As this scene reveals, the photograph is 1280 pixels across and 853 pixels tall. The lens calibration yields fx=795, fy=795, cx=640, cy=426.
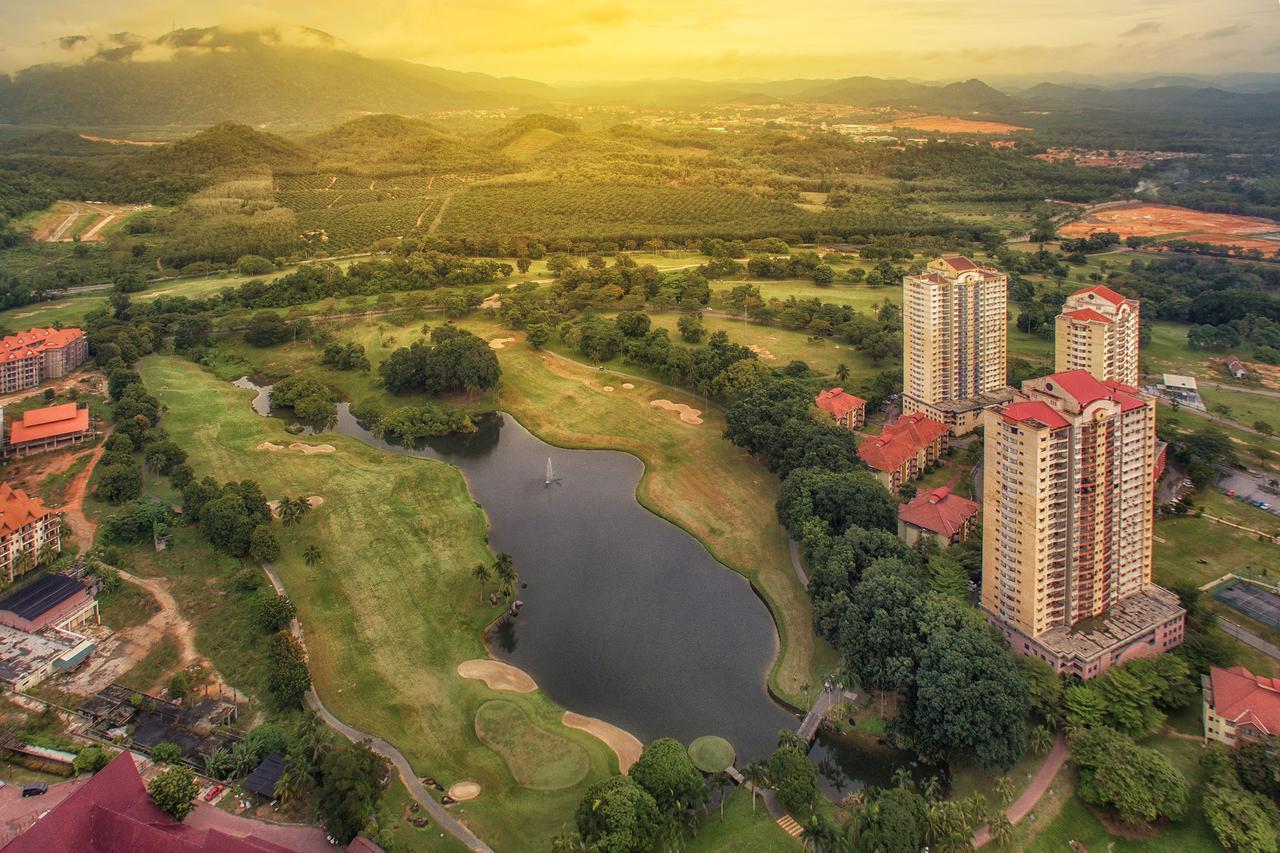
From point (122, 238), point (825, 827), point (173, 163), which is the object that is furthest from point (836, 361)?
point (173, 163)

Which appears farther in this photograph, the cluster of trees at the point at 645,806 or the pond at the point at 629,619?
the pond at the point at 629,619

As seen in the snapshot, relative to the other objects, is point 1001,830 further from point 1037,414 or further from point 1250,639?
point 1250,639

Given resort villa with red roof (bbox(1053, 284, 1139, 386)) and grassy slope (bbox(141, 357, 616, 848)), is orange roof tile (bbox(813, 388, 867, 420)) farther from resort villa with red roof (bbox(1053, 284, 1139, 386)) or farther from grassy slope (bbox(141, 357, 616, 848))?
grassy slope (bbox(141, 357, 616, 848))

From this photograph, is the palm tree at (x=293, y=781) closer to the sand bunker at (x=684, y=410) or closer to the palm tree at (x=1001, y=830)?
the palm tree at (x=1001, y=830)

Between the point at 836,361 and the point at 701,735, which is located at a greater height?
the point at 836,361

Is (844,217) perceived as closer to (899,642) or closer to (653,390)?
(653,390)

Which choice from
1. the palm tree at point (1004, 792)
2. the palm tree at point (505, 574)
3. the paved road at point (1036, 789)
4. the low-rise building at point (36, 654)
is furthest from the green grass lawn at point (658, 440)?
the low-rise building at point (36, 654)
